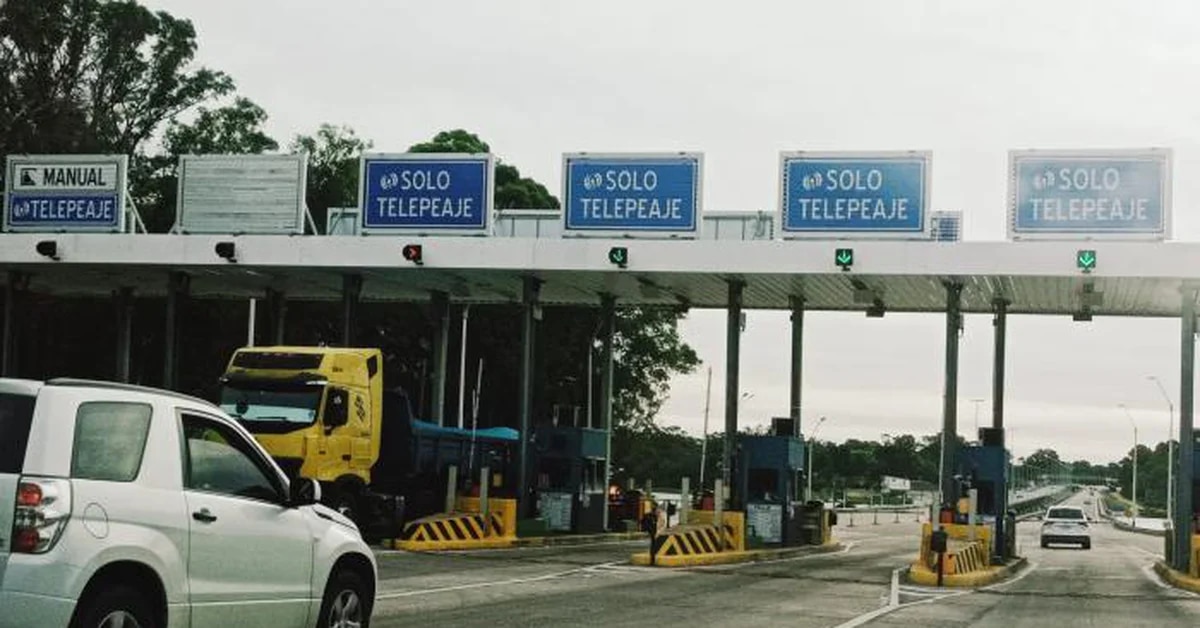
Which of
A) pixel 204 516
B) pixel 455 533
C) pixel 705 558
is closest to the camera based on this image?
pixel 204 516

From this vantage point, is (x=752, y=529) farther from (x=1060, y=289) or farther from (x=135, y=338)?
(x=135, y=338)

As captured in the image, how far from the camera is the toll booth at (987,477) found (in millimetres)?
31625

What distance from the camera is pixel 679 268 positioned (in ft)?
102

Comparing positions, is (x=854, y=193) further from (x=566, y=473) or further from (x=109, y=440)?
(x=109, y=440)

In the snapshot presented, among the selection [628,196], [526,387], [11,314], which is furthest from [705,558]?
[11,314]

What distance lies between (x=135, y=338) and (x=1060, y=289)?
36622mm

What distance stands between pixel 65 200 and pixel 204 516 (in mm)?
27052

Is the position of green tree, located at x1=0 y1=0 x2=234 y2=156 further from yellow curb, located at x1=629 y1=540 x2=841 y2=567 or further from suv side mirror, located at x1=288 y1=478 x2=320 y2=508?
suv side mirror, located at x1=288 y1=478 x2=320 y2=508

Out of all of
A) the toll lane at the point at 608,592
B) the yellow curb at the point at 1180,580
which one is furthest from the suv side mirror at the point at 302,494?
the yellow curb at the point at 1180,580

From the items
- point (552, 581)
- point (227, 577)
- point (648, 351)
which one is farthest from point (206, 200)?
point (648, 351)

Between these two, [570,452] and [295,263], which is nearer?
[295,263]

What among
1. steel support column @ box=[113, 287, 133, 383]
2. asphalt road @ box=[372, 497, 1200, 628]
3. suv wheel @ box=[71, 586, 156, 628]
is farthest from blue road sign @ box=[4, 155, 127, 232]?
suv wheel @ box=[71, 586, 156, 628]

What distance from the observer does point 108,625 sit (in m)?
8.23

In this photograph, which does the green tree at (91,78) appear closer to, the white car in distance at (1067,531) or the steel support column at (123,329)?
the steel support column at (123,329)
